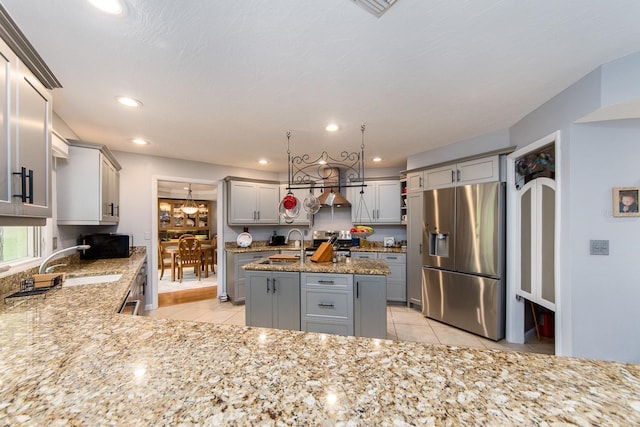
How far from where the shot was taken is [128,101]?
212cm

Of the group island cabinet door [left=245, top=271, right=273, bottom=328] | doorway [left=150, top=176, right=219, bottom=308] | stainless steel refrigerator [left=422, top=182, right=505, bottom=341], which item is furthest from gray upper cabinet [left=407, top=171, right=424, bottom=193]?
doorway [left=150, top=176, right=219, bottom=308]

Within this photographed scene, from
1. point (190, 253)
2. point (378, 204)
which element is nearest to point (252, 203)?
point (378, 204)

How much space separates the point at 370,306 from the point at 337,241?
244 cm

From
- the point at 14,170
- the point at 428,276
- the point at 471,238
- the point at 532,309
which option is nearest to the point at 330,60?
the point at 14,170

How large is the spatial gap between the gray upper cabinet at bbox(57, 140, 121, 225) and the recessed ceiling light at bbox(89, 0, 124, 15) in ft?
5.97

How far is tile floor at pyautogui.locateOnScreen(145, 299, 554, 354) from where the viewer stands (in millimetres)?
2732

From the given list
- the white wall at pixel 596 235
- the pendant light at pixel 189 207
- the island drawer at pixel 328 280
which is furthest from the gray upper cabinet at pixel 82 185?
the pendant light at pixel 189 207

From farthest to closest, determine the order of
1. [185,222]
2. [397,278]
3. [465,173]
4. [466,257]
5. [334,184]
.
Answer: [185,222] < [334,184] < [397,278] < [465,173] < [466,257]

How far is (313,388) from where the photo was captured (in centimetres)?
64

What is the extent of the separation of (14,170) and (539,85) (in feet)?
10.5

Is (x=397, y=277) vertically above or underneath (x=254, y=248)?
underneath

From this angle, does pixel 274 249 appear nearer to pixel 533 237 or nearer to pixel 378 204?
pixel 378 204

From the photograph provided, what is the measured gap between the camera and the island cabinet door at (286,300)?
244cm

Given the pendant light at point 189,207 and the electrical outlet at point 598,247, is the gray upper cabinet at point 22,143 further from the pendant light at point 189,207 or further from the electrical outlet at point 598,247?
the pendant light at point 189,207
